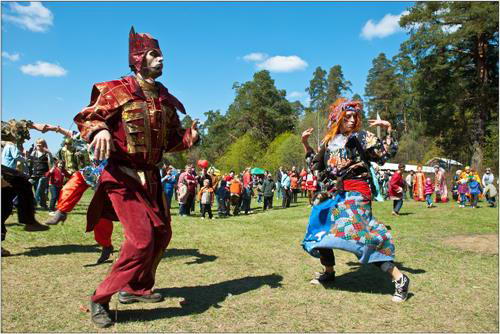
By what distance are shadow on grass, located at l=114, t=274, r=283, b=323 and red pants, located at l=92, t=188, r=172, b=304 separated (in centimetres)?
38

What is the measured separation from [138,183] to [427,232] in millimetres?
7909

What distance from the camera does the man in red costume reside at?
3.64 meters

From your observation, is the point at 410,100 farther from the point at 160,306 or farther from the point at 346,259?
the point at 160,306

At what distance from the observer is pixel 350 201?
4773mm

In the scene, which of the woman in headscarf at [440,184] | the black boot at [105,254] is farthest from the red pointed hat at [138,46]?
the woman in headscarf at [440,184]

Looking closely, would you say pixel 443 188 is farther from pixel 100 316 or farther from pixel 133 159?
pixel 100 316

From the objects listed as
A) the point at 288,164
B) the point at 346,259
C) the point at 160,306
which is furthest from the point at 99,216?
the point at 288,164

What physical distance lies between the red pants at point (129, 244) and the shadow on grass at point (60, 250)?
11.3ft

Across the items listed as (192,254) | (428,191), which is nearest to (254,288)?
(192,254)

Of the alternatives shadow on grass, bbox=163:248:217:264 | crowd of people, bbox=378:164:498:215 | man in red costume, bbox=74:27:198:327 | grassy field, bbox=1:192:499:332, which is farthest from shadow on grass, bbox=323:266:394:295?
crowd of people, bbox=378:164:498:215

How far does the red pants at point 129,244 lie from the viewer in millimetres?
3607

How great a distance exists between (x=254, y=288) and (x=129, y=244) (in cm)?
181

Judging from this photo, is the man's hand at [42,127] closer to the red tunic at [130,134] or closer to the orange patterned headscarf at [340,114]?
the red tunic at [130,134]

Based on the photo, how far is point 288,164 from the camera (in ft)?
154
